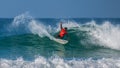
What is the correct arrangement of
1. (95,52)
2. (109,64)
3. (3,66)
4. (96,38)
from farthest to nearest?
(96,38) < (95,52) < (109,64) < (3,66)

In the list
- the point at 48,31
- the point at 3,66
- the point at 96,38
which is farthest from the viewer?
the point at 48,31

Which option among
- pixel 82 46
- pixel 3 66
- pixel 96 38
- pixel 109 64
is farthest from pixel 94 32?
pixel 3 66

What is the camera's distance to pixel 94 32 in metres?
21.8

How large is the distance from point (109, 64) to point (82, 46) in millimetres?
7421

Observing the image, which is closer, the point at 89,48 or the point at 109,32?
the point at 89,48

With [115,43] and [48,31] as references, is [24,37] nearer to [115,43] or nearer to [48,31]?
[48,31]

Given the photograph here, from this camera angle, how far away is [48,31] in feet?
74.5

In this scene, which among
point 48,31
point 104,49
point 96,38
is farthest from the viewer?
point 48,31

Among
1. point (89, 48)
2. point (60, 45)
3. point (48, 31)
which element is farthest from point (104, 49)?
point (48, 31)

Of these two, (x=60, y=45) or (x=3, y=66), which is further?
(x=60, y=45)

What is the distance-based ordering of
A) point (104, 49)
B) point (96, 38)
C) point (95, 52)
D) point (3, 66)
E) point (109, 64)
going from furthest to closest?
point (96, 38) → point (104, 49) → point (95, 52) → point (109, 64) → point (3, 66)

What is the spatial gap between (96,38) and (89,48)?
6.18 feet

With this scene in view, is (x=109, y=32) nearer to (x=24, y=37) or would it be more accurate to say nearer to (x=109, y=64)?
(x=24, y=37)

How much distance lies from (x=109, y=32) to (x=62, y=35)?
4226 millimetres
